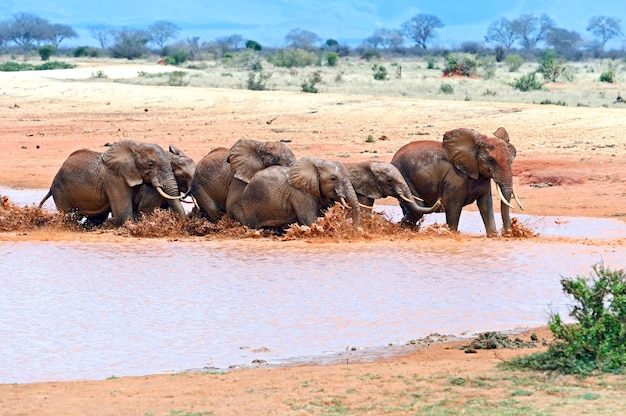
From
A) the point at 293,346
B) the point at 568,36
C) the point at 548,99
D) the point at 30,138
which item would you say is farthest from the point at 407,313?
the point at 568,36

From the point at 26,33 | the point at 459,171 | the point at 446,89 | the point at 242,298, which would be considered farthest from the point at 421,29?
the point at 242,298

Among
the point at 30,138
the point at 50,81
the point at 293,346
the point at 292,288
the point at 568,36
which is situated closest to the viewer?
the point at 293,346

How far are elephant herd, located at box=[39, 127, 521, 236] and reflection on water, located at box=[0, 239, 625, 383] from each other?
680mm

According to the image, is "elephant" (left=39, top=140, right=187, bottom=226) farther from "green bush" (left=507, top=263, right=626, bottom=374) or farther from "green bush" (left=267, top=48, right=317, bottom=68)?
"green bush" (left=267, top=48, right=317, bottom=68)

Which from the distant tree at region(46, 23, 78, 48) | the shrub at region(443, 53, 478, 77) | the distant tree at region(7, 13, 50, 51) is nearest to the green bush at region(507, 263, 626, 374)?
the shrub at region(443, 53, 478, 77)

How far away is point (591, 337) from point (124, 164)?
852 centimetres

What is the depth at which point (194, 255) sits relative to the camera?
13.7m

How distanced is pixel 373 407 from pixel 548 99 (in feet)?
77.0

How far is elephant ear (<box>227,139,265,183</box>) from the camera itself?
14859 millimetres

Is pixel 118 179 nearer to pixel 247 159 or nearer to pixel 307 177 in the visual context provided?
pixel 247 159

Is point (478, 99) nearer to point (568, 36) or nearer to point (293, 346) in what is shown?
point (293, 346)

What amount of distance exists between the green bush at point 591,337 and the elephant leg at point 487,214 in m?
6.44

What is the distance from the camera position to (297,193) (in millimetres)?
14320

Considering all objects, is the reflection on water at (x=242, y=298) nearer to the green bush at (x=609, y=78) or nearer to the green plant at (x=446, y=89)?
the green plant at (x=446, y=89)
